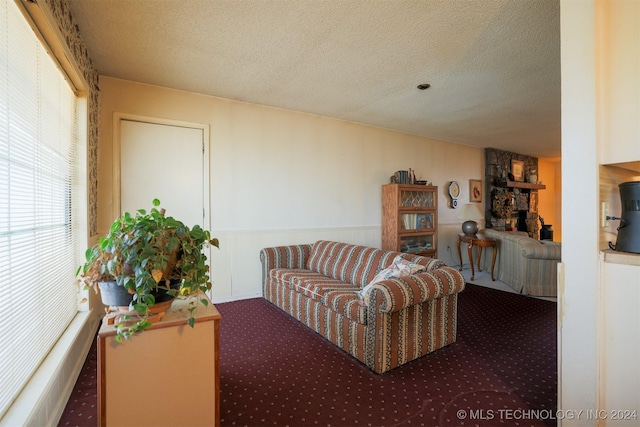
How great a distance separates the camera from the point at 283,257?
3816 mm

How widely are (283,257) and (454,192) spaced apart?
4.03 m

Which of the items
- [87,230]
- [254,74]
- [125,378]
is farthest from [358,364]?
[254,74]

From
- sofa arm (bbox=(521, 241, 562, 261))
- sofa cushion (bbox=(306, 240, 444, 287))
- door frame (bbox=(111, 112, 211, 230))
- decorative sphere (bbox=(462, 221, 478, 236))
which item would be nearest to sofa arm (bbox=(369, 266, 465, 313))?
sofa cushion (bbox=(306, 240, 444, 287))

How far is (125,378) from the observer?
3.93ft

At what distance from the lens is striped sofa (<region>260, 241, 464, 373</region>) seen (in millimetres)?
2148

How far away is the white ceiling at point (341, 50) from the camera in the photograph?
2096mm

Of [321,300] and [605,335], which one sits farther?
[321,300]

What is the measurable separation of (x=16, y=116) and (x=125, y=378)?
1.32 m

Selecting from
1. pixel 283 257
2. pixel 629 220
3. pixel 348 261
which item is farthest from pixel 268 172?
pixel 629 220

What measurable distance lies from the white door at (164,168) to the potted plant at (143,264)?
242 cm

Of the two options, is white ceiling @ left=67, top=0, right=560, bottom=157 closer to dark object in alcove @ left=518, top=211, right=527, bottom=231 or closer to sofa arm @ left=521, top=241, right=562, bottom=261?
sofa arm @ left=521, top=241, right=562, bottom=261

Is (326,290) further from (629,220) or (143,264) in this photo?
(629,220)

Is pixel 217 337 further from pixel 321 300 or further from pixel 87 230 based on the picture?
pixel 87 230

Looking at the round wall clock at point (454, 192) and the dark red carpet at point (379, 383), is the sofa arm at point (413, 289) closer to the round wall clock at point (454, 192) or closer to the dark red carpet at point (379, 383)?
the dark red carpet at point (379, 383)
